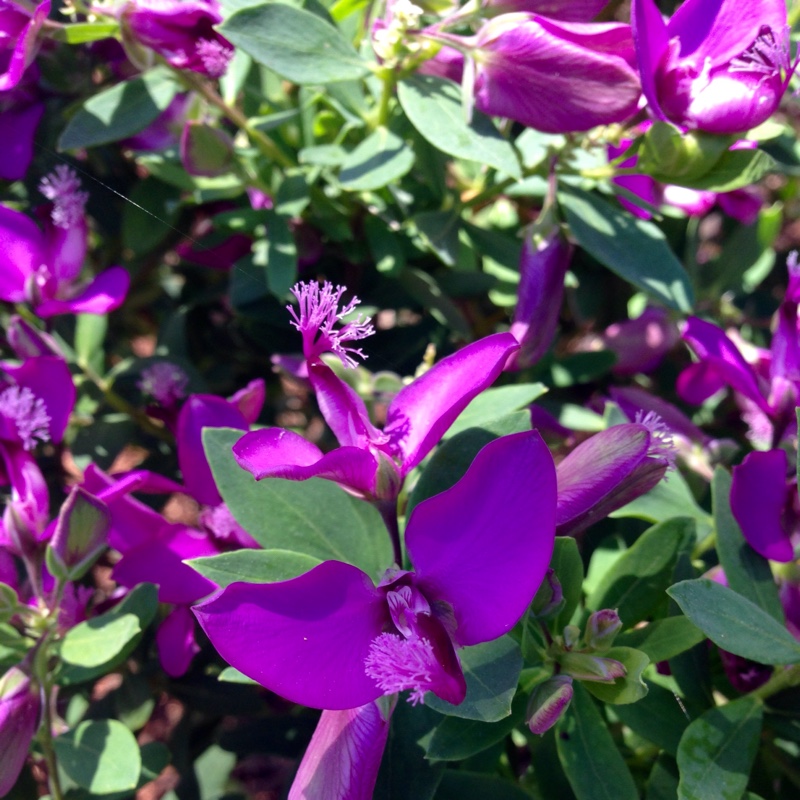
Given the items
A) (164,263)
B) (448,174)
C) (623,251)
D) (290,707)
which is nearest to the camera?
(623,251)

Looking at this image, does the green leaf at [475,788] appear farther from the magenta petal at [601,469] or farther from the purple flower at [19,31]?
the purple flower at [19,31]

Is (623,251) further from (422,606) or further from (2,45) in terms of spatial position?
(2,45)

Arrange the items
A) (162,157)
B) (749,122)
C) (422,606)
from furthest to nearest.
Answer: (162,157), (749,122), (422,606)

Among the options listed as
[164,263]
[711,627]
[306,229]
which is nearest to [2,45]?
[306,229]

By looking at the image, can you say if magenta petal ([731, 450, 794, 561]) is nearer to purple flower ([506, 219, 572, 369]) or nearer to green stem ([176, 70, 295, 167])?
purple flower ([506, 219, 572, 369])

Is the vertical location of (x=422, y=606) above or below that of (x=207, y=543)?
above

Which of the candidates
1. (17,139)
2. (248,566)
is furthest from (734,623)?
(17,139)

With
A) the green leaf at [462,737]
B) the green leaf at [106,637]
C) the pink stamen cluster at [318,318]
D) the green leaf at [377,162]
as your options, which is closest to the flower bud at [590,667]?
the green leaf at [462,737]

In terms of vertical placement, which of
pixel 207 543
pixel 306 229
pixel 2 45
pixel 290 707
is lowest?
pixel 290 707

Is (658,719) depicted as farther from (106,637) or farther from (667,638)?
(106,637)
